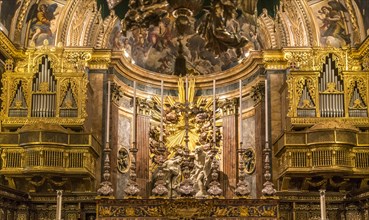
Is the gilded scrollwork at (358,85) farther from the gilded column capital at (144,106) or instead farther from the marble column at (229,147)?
the gilded column capital at (144,106)

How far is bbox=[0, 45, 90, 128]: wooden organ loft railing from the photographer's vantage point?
62.5 feet

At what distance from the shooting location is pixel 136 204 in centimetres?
1396

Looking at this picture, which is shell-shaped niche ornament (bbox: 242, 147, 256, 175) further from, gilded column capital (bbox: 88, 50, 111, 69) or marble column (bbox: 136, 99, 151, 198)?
gilded column capital (bbox: 88, 50, 111, 69)

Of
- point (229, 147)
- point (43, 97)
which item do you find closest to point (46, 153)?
point (43, 97)

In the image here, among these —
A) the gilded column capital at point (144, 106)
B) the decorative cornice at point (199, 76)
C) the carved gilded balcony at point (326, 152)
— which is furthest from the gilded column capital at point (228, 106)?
the carved gilded balcony at point (326, 152)

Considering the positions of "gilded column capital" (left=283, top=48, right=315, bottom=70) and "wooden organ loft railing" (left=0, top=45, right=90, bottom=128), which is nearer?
"wooden organ loft railing" (left=0, top=45, right=90, bottom=128)

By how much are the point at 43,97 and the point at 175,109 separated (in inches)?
207

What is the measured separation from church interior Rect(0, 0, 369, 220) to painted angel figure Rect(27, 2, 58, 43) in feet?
0.10

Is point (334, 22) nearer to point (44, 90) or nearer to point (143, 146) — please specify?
point (143, 146)

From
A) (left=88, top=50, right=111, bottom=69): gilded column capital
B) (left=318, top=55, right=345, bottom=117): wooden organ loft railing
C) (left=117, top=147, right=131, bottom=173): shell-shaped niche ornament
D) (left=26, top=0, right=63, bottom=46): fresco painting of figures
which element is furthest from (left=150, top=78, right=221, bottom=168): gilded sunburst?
(left=318, top=55, right=345, bottom=117): wooden organ loft railing

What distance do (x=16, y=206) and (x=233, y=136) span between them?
23.8 feet

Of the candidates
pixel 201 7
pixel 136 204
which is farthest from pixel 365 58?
pixel 201 7

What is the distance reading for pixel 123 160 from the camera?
2158 centimetres

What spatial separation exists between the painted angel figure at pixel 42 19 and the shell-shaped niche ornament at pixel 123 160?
13.3 feet
